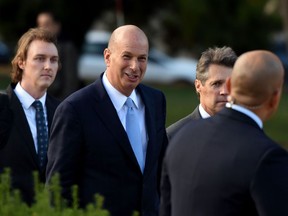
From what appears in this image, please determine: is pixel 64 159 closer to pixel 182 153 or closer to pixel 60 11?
pixel 182 153

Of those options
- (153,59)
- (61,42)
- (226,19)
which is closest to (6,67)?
(153,59)

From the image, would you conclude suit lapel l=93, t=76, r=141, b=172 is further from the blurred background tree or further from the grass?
the blurred background tree

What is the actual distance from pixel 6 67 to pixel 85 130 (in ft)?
147

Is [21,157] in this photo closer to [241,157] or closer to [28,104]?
[28,104]

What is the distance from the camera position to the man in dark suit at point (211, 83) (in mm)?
7180

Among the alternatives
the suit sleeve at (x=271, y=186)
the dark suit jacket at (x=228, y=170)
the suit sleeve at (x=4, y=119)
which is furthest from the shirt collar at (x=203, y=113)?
the suit sleeve at (x=271, y=186)

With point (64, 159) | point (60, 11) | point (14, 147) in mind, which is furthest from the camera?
point (60, 11)

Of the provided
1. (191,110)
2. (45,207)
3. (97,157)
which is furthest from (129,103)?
(191,110)

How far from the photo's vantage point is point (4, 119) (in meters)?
7.29

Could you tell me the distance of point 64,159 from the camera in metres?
6.41

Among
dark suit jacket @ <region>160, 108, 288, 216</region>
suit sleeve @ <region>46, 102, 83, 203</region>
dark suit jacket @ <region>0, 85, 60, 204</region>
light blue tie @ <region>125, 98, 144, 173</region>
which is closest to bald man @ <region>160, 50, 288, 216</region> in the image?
dark suit jacket @ <region>160, 108, 288, 216</region>

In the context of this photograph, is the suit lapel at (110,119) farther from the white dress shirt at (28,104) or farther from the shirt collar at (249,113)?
the shirt collar at (249,113)

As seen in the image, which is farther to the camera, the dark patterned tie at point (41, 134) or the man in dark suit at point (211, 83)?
the dark patterned tie at point (41, 134)

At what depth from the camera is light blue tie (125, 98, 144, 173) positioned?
6.73m
